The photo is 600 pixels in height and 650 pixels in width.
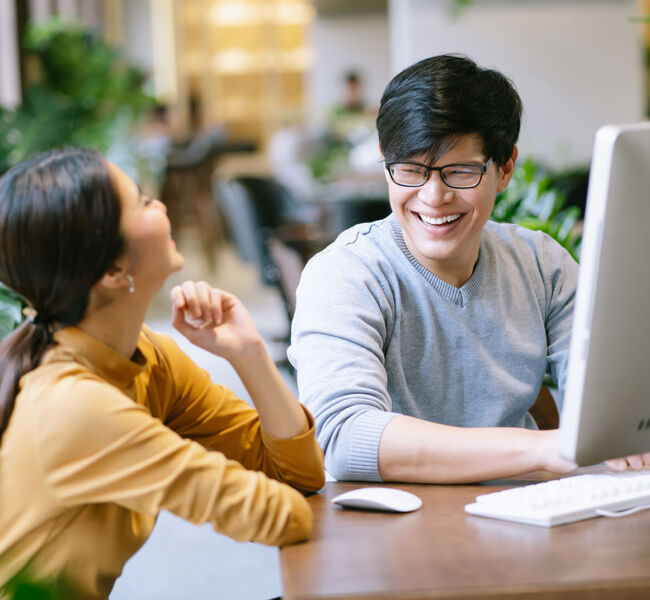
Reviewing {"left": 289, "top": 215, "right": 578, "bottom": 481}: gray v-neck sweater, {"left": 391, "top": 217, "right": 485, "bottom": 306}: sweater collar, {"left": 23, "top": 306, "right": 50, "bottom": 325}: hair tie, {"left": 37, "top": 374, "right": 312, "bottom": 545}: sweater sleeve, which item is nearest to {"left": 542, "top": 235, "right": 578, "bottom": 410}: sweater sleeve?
{"left": 289, "top": 215, "right": 578, "bottom": 481}: gray v-neck sweater

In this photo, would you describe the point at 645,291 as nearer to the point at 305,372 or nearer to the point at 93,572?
the point at 305,372

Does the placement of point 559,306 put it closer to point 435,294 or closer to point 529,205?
point 435,294

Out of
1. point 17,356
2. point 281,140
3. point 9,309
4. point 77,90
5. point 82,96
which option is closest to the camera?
point 17,356

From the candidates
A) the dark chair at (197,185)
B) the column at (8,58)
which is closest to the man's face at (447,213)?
the column at (8,58)

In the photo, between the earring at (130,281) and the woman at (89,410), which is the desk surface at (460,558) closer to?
the woman at (89,410)

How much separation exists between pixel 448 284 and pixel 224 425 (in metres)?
0.43

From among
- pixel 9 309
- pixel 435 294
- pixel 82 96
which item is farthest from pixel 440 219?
pixel 82 96

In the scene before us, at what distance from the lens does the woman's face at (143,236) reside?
1016mm

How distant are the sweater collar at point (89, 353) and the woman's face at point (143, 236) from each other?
80 millimetres

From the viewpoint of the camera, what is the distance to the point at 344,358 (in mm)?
1292

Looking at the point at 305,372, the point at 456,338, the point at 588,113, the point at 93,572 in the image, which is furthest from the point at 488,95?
the point at 588,113

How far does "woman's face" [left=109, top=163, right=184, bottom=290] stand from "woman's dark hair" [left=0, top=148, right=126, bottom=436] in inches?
0.5

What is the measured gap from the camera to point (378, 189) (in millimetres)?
5844

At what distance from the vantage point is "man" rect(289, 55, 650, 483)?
4.29 ft
